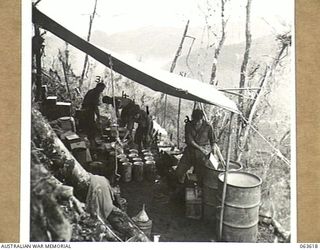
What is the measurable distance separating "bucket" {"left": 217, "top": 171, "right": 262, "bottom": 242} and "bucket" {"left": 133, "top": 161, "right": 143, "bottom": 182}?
45 cm

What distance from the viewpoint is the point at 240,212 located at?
2541 mm

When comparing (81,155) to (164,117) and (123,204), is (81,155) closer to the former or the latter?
(123,204)

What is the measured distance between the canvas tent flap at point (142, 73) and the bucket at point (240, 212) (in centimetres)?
44

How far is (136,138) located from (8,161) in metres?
0.71

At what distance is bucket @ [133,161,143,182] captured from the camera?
2.57 meters

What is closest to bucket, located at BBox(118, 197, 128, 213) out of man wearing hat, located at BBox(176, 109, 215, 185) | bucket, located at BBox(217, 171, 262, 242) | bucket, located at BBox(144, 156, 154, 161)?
bucket, located at BBox(144, 156, 154, 161)

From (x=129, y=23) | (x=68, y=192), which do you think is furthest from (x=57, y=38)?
(x=68, y=192)

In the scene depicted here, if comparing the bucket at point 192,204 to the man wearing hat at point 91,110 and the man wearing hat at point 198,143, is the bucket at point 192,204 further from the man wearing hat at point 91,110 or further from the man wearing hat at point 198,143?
the man wearing hat at point 91,110

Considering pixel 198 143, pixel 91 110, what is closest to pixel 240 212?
pixel 198 143

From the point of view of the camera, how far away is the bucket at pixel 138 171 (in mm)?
2568

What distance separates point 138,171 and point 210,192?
1.39 ft

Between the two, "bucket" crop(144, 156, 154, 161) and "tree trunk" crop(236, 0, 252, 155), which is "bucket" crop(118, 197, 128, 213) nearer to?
"bucket" crop(144, 156, 154, 161)

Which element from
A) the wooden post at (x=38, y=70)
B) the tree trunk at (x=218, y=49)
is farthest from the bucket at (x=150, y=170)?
the wooden post at (x=38, y=70)

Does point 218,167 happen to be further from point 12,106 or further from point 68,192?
point 12,106
